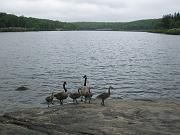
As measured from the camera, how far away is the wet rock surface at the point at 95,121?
16.9 meters

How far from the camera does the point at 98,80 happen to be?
45625 mm

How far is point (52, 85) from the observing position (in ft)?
133

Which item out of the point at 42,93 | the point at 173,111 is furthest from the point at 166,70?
the point at 173,111

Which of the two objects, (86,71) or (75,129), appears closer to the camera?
(75,129)

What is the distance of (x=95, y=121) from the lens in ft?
61.5

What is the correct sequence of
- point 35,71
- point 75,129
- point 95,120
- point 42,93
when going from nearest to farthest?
point 75,129 < point 95,120 < point 42,93 < point 35,71

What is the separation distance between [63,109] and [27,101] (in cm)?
1050

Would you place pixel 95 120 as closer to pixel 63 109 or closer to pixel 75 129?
pixel 75 129

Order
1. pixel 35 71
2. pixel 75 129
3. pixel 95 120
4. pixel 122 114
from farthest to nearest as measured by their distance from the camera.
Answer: pixel 35 71 → pixel 122 114 → pixel 95 120 → pixel 75 129

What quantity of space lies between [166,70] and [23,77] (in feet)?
72.8

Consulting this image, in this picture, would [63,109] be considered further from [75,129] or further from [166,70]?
[166,70]

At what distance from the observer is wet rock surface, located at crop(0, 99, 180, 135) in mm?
16922

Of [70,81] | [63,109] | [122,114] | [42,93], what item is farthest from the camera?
[70,81]

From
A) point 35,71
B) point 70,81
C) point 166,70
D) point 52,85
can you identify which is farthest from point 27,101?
point 166,70
